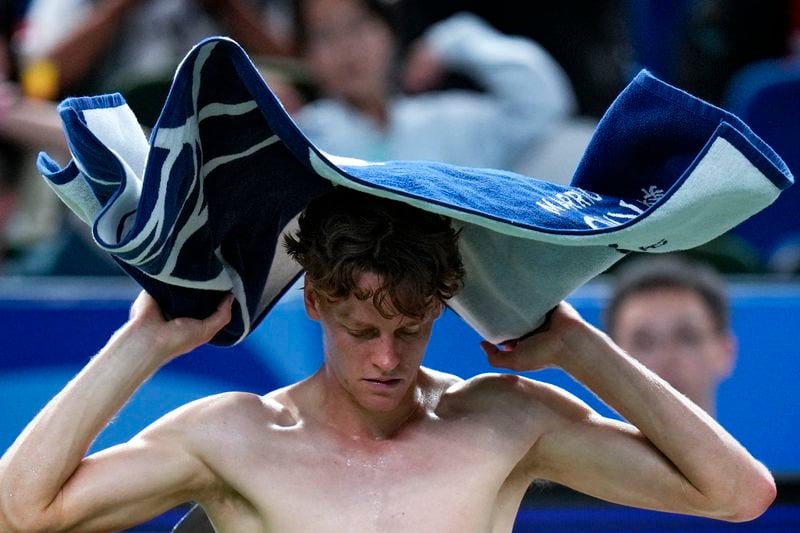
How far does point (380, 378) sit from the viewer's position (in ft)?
5.16

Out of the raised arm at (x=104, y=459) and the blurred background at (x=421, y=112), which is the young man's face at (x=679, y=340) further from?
the raised arm at (x=104, y=459)

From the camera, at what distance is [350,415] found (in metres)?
1.67

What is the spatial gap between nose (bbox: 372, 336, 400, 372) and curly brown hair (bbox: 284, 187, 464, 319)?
30 millimetres

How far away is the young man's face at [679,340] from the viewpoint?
276 cm

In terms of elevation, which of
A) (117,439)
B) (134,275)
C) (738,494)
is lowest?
(117,439)

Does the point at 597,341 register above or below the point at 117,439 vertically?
above

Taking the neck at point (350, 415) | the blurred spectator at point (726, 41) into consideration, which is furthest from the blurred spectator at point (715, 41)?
the neck at point (350, 415)

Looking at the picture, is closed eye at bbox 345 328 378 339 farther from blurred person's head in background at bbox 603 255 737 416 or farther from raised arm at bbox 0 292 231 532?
blurred person's head in background at bbox 603 255 737 416

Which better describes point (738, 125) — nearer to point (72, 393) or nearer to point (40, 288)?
point (72, 393)

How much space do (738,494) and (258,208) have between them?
62cm

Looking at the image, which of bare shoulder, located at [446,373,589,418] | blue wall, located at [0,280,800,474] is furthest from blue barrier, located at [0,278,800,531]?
bare shoulder, located at [446,373,589,418]

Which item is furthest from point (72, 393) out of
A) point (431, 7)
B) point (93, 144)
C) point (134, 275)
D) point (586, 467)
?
point (431, 7)

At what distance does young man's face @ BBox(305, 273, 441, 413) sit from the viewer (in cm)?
155

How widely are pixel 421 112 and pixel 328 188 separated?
2.00 meters
